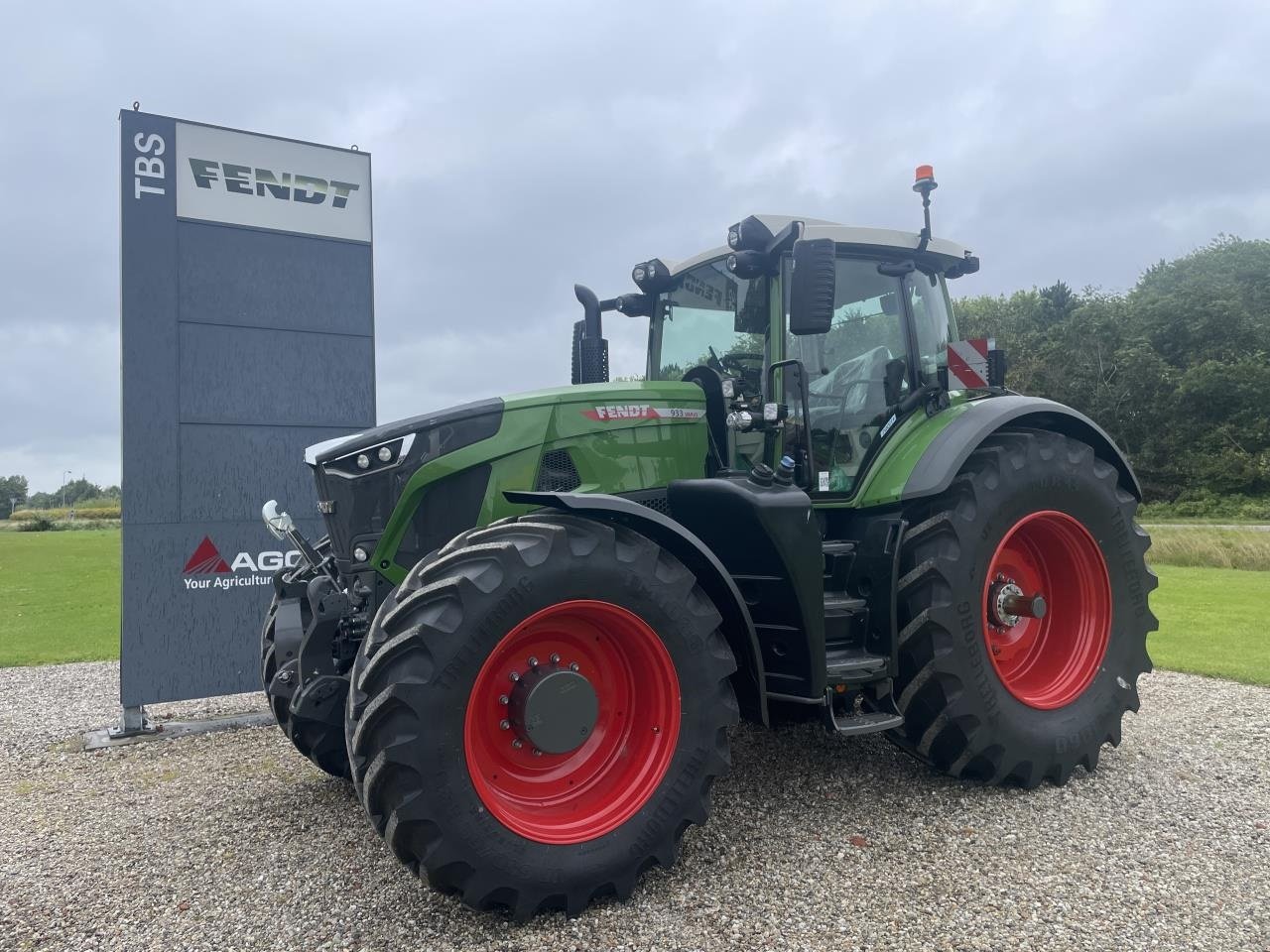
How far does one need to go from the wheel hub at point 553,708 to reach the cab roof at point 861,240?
243 centimetres

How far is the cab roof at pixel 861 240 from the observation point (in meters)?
4.48

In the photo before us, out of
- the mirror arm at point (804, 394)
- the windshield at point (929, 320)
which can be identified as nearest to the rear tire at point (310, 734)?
the mirror arm at point (804, 394)

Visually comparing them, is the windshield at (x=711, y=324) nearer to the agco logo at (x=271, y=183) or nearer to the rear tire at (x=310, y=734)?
the rear tire at (x=310, y=734)

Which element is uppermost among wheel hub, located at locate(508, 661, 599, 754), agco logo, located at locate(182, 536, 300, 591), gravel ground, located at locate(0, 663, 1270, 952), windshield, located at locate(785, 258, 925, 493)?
windshield, located at locate(785, 258, 925, 493)

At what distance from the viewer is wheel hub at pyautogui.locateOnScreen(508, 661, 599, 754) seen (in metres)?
3.19

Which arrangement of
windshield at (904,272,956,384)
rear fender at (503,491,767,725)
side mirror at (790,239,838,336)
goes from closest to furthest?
rear fender at (503,491,767,725), side mirror at (790,239,838,336), windshield at (904,272,956,384)

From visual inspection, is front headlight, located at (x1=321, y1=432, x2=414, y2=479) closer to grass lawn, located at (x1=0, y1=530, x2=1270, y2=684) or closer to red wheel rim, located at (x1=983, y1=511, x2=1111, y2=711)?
red wheel rim, located at (x1=983, y1=511, x2=1111, y2=711)

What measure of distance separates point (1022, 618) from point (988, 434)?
112cm

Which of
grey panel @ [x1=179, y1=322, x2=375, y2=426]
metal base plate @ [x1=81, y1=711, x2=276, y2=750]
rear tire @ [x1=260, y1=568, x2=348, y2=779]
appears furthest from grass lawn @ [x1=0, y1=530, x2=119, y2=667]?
rear tire @ [x1=260, y1=568, x2=348, y2=779]

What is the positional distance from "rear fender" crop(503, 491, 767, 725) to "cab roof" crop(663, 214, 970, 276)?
172 centimetres

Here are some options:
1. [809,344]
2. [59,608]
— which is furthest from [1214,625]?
[59,608]

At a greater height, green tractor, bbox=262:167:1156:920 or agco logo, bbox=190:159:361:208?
agco logo, bbox=190:159:361:208

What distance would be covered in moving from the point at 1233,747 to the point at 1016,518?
2328 mm

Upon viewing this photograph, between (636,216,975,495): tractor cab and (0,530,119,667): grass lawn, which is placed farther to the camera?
(0,530,119,667): grass lawn
